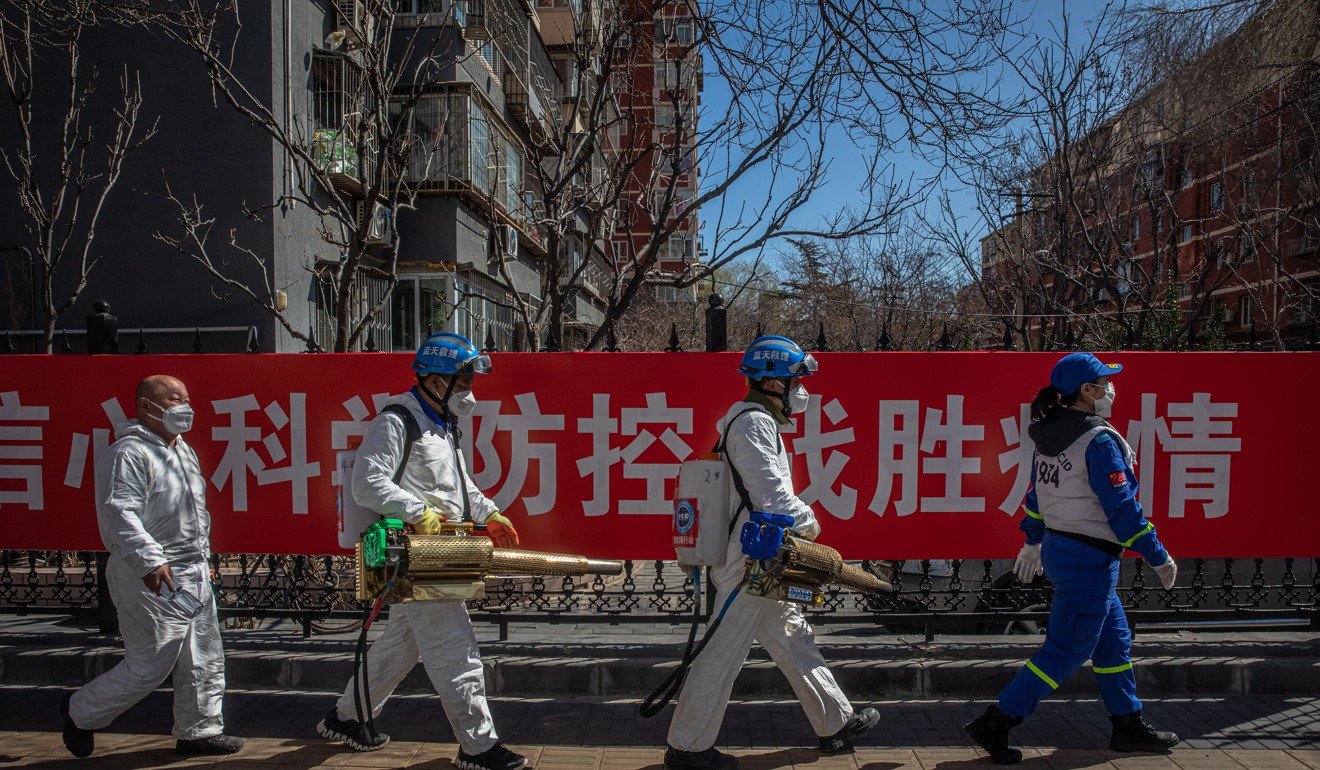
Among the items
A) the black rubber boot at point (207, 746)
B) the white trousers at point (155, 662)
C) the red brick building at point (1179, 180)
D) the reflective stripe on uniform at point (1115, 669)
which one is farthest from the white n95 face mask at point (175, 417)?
the red brick building at point (1179, 180)

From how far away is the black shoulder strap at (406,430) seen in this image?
4.08m

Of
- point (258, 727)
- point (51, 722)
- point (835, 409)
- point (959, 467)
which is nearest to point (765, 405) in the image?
point (835, 409)

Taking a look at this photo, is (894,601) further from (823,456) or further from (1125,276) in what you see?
(1125,276)

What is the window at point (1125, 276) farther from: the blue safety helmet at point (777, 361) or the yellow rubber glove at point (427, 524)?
the yellow rubber glove at point (427, 524)

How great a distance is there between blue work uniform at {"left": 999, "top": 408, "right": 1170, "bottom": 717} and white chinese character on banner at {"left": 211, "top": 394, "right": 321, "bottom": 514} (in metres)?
4.35

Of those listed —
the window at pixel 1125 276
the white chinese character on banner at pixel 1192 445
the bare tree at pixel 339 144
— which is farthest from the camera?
the window at pixel 1125 276

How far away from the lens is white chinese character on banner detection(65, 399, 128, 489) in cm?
565

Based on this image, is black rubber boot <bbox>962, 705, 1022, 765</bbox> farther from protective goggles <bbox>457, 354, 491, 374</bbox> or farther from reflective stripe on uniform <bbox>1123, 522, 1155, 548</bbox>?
protective goggles <bbox>457, 354, 491, 374</bbox>

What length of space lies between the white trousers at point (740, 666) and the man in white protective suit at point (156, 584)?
235cm

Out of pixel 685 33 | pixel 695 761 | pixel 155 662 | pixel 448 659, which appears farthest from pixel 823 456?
pixel 685 33

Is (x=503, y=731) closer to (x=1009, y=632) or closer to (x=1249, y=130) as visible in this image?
(x=1009, y=632)

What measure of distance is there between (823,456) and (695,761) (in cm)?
214

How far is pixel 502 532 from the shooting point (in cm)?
482

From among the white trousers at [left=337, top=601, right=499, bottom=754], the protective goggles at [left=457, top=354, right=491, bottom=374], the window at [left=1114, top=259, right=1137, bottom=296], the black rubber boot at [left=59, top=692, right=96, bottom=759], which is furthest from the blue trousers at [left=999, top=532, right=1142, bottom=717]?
the window at [left=1114, top=259, right=1137, bottom=296]
